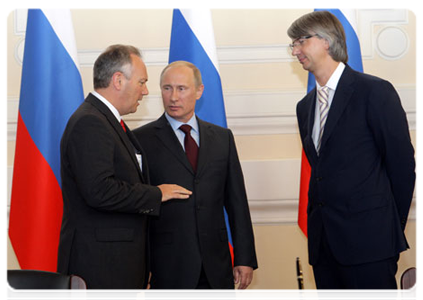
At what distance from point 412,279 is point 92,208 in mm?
1310

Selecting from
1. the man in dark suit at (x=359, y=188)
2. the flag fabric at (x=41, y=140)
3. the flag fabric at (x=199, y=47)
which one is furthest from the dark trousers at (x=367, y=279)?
the flag fabric at (x=41, y=140)

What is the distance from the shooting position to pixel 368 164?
2.62 m

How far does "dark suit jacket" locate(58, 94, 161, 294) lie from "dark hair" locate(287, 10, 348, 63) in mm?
1067

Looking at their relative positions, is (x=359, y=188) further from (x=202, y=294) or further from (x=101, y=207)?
(x=101, y=207)

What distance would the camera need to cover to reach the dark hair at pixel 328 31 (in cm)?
281

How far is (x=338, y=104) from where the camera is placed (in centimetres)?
268

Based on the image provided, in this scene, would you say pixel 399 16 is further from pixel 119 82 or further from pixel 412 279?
pixel 412 279

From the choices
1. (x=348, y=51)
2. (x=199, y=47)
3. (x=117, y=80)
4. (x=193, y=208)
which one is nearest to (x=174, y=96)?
(x=117, y=80)

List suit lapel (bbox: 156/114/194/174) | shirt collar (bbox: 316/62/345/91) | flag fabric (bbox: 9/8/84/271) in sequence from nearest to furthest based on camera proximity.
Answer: shirt collar (bbox: 316/62/345/91), suit lapel (bbox: 156/114/194/174), flag fabric (bbox: 9/8/84/271)

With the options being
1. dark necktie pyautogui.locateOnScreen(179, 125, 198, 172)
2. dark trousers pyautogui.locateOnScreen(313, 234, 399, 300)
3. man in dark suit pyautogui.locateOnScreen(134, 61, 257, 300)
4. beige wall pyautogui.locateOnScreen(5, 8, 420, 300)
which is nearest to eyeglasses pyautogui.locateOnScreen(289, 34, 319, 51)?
man in dark suit pyautogui.locateOnScreen(134, 61, 257, 300)

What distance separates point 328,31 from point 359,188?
780 mm

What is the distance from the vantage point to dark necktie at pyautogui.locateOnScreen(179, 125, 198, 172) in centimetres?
297

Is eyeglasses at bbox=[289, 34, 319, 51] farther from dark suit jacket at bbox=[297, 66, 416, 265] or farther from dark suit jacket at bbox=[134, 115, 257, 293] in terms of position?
dark suit jacket at bbox=[134, 115, 257, 293]

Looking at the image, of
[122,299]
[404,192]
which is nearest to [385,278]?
[404,192]
